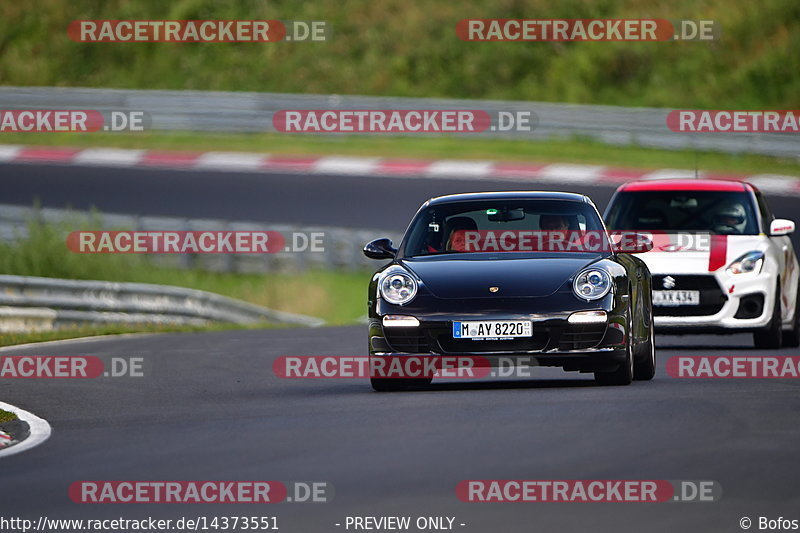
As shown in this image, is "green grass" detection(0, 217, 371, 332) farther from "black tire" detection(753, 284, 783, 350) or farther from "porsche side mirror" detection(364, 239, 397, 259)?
"porsche side mirror" detection(364, 239, 397, 259)

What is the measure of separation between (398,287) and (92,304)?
34.2 feet

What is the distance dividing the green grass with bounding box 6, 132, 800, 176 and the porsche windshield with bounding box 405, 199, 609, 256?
61.8 feet

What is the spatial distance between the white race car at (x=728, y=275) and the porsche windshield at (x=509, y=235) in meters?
3.05

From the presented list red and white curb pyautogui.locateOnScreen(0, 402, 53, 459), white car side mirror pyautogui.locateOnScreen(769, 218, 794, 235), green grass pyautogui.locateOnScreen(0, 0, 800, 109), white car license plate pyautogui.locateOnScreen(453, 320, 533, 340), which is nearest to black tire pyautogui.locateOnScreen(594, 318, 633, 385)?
white car license plate pyautogui.locateOnScreen(453, 320, 533, 340)

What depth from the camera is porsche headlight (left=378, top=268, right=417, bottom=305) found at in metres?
11.1

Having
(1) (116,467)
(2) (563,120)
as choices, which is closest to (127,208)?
(2) (563,120)

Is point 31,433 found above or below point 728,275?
below

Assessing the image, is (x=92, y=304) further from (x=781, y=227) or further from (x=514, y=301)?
(x=514, y=301)

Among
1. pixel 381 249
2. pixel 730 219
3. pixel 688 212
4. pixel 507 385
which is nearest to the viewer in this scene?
pixel 381 249

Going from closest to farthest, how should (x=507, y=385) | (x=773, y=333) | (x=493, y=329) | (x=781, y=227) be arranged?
1. (x=493, y=329)
2. (x=507, y=385)
3. (x=781, y=227)
4. (x=773, y=333)

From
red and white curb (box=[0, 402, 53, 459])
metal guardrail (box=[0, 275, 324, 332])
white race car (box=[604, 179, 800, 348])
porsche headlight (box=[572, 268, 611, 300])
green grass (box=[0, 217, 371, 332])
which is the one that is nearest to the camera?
red and white curb (box=[0, 402, 53, 459])

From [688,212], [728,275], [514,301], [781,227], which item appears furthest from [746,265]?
[514,301]

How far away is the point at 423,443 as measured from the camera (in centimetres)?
871

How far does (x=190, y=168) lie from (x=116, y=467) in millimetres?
22807
